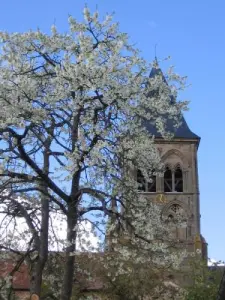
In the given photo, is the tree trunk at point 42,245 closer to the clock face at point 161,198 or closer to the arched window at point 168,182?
the clock face at point 161,198

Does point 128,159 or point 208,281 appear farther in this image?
point 208,281

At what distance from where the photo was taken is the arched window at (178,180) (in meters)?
47.9

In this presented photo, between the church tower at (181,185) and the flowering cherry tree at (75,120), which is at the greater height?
the church tower at (181,185)

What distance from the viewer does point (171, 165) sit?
160ft

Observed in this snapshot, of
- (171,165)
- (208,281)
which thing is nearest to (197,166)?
(171,165)

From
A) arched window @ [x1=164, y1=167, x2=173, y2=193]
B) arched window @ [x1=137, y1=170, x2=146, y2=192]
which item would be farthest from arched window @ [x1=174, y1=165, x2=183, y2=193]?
arched window @ [x1=137, y1=170, x2=146, y2=192]

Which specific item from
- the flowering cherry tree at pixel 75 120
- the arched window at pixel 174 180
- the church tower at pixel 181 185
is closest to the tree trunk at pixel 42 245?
the flowering cherry tree at pixel 75 120

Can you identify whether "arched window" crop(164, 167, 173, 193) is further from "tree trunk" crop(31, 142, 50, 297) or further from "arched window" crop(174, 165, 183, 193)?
"tree trunk" crop(31, 142, 50, 297)

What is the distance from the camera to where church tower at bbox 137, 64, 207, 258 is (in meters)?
45.1

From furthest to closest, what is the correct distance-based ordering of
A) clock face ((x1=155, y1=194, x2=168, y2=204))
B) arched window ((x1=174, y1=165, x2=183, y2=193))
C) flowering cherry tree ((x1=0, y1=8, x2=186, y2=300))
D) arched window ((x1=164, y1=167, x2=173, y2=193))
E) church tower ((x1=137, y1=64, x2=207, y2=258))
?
arched window ((x1=174, y1=165, x2=183, y2=193))
arched window ((x1=164, y1=167, x2=173, y2=193))
clock face ((x1=155, y1=194, x2=168, y2=204))
church tower ((x1=137, y1=64, x2=207, y2=258))
flowering cherry tree ((x1=0, y1=8, x2=186, y2=300))

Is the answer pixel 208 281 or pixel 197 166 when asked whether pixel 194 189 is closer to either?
pixel 197 166

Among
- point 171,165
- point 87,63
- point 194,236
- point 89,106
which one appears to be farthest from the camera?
point 171,165

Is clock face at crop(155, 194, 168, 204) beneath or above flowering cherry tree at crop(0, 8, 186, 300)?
above

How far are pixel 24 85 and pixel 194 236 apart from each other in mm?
34080
